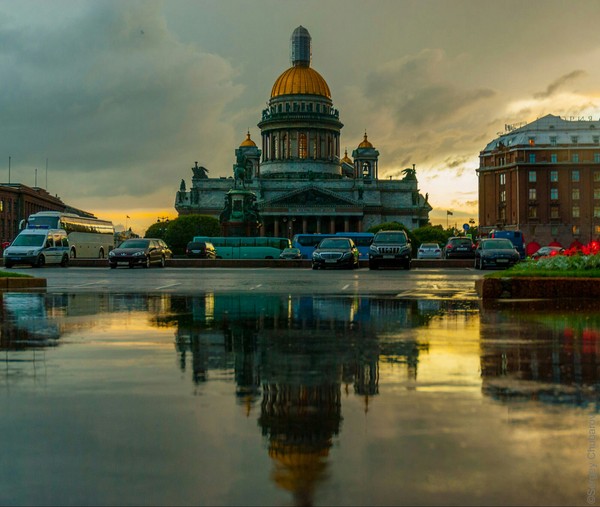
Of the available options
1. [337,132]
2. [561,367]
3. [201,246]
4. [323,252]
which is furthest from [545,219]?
[561,367]

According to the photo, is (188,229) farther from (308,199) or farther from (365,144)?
A: (365,144)

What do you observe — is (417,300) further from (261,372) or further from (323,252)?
(323,252)

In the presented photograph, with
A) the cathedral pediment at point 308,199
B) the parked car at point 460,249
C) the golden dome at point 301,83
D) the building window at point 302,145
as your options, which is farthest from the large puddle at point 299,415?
the building window at point 302,145

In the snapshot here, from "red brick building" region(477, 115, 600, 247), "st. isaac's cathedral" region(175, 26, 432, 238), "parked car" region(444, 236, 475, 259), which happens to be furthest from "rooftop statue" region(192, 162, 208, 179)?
"parked car" region(444, 236, 475, 259)

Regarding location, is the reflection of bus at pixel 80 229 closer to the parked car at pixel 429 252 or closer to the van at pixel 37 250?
the van at pixel 37 250

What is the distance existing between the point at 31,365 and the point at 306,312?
252 inches

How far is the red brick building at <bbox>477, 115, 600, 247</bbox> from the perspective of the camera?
125062 mm

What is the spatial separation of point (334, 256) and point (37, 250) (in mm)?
14913

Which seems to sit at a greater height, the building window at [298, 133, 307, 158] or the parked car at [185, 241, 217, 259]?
the building window at [298, 133, 307, 158]

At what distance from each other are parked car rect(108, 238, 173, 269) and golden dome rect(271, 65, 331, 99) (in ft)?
303

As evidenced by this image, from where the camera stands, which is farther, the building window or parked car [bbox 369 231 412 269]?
the building window

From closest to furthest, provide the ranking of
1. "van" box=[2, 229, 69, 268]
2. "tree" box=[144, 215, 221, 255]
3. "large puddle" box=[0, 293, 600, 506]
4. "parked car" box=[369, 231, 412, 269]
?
"large puddle" box=[0, 293, 600, 506], "parked car" box=[369, 231, 412, 269], "van" box=[2, 229, 69, 268], "tree" box=[144, 215, 221, 255]

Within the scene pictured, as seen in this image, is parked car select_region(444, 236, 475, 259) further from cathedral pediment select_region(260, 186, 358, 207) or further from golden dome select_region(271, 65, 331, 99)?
golden dome select_region(271, 65, 331, 99)

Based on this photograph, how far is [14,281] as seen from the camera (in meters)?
21.4
